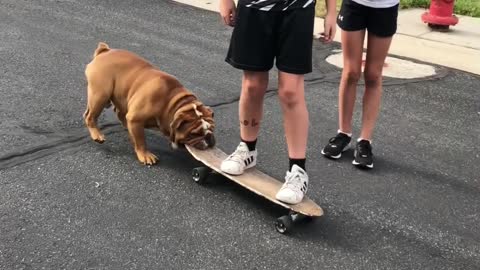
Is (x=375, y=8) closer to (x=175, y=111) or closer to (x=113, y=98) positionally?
(x=175, y=111)

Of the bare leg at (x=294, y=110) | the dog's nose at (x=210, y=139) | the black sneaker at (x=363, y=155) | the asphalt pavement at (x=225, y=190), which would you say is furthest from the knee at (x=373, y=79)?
the dog's nose at (x=210, y=139)

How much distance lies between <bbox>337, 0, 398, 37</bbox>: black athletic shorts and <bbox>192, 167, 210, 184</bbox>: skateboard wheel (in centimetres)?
128

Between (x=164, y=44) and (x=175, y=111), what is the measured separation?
3.52 m

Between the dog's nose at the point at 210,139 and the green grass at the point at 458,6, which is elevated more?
the dog's nose at the point at 210,139

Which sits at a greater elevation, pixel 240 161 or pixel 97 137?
pixel 240 161

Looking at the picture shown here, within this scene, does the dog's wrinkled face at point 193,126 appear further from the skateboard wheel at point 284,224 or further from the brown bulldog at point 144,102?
the skateboard wheel at point 284,224

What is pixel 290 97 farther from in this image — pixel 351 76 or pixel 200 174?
pixel 351 76

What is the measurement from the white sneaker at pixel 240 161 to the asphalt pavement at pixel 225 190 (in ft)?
0.61

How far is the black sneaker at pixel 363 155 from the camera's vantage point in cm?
410

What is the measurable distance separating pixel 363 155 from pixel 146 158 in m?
1.46

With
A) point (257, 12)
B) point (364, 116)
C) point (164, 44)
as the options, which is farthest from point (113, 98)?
point (164, 44)

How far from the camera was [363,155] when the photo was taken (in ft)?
13.5

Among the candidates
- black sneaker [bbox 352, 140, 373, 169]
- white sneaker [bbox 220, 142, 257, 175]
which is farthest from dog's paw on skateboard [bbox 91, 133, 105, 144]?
black sneaker [bbox 352, 140, 373, 169]

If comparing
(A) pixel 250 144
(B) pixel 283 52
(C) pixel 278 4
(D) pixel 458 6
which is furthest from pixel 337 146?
(D) pixel 458 6
